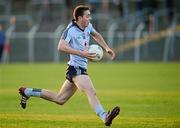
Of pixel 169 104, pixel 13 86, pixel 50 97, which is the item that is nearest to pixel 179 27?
pixel 13 86

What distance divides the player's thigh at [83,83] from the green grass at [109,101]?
88 centimetres

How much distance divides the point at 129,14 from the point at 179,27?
405 centimetres

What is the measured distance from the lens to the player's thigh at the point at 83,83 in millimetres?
14719

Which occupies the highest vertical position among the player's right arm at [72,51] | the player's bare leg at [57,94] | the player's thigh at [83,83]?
the player's right arm at [72,51]

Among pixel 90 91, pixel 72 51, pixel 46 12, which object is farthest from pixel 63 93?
pixel 46 12

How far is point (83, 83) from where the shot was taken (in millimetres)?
14789

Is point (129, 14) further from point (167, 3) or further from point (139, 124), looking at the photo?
point (139, 124)

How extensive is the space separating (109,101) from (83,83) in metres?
7.38

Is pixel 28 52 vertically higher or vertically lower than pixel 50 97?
lower

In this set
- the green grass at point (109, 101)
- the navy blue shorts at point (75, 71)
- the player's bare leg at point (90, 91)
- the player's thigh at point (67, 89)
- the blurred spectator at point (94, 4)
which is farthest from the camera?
the blurred spectator at point (94, 4)

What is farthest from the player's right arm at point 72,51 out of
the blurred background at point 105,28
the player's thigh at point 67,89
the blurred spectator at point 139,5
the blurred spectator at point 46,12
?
the blurred spectator at point 46,12

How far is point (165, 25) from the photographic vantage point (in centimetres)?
4716

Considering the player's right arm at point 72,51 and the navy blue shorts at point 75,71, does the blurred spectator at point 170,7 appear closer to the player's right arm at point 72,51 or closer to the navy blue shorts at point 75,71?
the navy blue shorts at point 75,71

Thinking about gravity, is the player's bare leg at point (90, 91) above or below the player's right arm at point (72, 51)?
below
